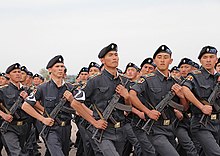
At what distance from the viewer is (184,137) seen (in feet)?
24.2

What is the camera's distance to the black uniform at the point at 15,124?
773 centimetres

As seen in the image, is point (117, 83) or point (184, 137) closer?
point (117, 83)

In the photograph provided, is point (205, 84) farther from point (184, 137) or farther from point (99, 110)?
point (99, 110)

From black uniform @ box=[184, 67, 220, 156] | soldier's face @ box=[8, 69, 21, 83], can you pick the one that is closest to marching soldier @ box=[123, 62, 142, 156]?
black uniform @ box=[184, 67, 220, 156]

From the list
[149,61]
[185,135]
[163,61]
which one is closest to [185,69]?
[149,61]

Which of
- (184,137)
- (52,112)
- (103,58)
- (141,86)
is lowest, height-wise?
(184,137)

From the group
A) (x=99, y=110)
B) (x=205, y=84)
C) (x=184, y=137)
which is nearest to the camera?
(x=99, y=110)

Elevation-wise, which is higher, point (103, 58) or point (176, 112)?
point (103, 58)

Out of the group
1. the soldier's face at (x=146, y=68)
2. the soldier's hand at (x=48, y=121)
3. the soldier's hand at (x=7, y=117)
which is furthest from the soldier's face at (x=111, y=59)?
the soldier's hand at (x=7, y=117)

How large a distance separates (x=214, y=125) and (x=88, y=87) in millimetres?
1999

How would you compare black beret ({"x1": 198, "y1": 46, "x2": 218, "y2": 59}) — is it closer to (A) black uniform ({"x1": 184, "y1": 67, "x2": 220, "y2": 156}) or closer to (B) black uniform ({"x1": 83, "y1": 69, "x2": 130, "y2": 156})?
(A) black uniform ({"x1": 184, "y1": 67, "x2": 220, "y2": 156})

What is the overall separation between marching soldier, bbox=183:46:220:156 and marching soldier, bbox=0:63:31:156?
3.09 m

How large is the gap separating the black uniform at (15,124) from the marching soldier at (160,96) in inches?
103

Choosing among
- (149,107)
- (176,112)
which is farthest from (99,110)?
(176,112)
